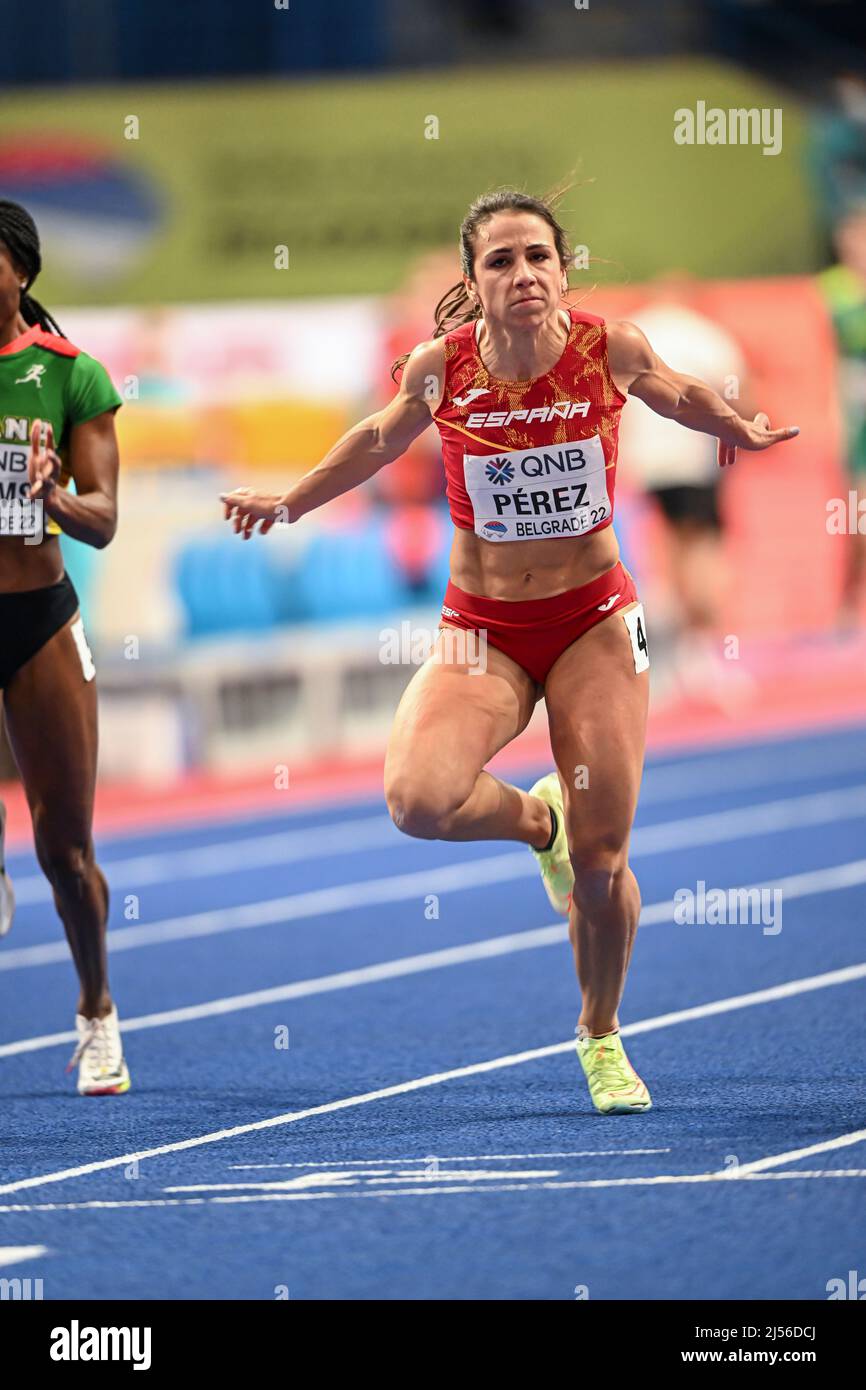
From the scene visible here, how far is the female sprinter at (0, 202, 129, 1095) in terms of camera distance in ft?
17.8

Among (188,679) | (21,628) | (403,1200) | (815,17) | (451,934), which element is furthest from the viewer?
(815,17)

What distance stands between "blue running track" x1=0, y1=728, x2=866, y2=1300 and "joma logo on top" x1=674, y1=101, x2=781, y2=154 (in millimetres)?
12724

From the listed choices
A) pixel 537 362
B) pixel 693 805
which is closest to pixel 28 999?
pixel 537 362

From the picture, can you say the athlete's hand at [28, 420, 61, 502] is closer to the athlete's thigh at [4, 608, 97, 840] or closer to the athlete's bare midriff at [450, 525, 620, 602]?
the athlete's thigh at [4, 608, 97, 840]

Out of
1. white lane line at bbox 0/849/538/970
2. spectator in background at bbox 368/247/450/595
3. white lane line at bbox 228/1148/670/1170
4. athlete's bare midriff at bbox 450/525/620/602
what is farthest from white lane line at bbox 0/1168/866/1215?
spectator in background at bbox 368/247/450/595

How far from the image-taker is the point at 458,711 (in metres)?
5.03

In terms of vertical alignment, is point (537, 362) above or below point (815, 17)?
below

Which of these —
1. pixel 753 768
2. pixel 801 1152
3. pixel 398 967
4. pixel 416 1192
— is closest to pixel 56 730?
pixel 416 1192

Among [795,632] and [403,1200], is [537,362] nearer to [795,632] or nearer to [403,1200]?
[403,1200]

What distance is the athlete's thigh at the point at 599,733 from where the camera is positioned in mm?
4984

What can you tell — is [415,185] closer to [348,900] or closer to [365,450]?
[348,900]

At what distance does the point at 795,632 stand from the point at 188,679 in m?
7.50
